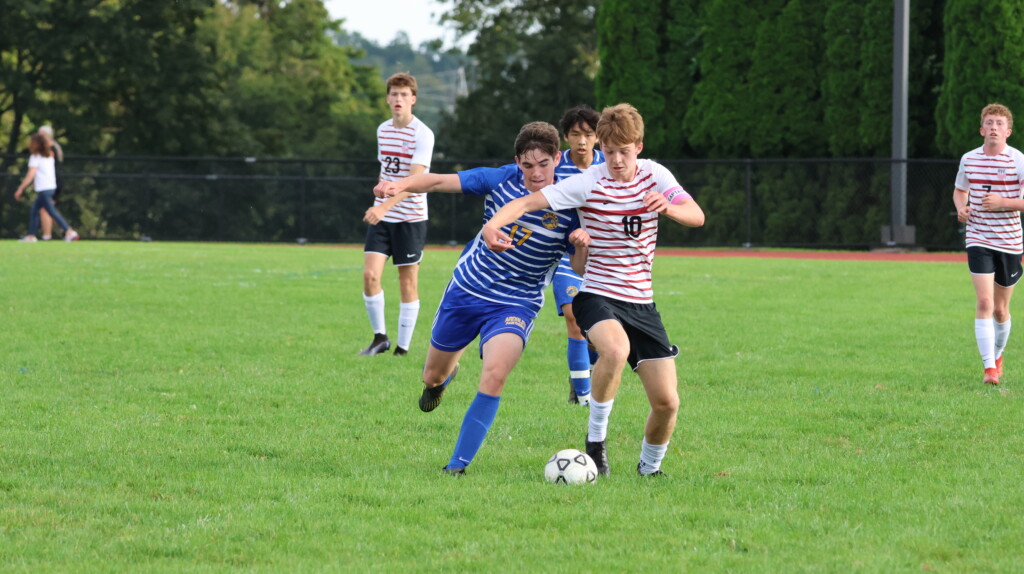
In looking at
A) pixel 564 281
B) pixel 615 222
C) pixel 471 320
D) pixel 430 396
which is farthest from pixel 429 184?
pixel 564 281

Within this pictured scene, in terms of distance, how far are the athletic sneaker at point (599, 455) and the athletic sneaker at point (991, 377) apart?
421cm

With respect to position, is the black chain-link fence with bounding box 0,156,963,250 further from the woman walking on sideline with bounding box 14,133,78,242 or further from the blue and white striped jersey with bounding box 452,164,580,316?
the blue and white striped jersey with bounding box 452,164,580,316

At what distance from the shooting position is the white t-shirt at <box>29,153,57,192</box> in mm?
25406

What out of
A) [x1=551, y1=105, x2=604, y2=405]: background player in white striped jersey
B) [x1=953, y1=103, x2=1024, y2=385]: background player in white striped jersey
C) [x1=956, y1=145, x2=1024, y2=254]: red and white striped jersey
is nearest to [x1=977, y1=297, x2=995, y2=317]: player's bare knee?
[x1=953, y1=103, x2=1024, y2=385]: background player in white striped jersey

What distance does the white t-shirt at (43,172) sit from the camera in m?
25.4

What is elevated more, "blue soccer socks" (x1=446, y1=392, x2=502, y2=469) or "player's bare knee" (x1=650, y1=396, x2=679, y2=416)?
"player's bare knee" (x1=650, y1=396, x2=679, y2=416)

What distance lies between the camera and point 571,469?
605cm

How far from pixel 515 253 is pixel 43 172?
21.2 m

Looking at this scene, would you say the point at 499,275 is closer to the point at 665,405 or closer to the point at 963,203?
the point at 665,405

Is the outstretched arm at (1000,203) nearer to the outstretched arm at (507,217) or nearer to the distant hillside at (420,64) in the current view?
the outstretched arm at (507,217)

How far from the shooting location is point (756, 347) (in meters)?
11.5

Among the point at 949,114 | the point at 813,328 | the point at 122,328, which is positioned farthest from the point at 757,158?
the point at 122,328

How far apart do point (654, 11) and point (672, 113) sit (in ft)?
8.57

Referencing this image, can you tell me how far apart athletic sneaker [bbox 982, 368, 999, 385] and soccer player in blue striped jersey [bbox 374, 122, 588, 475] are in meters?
4.25
